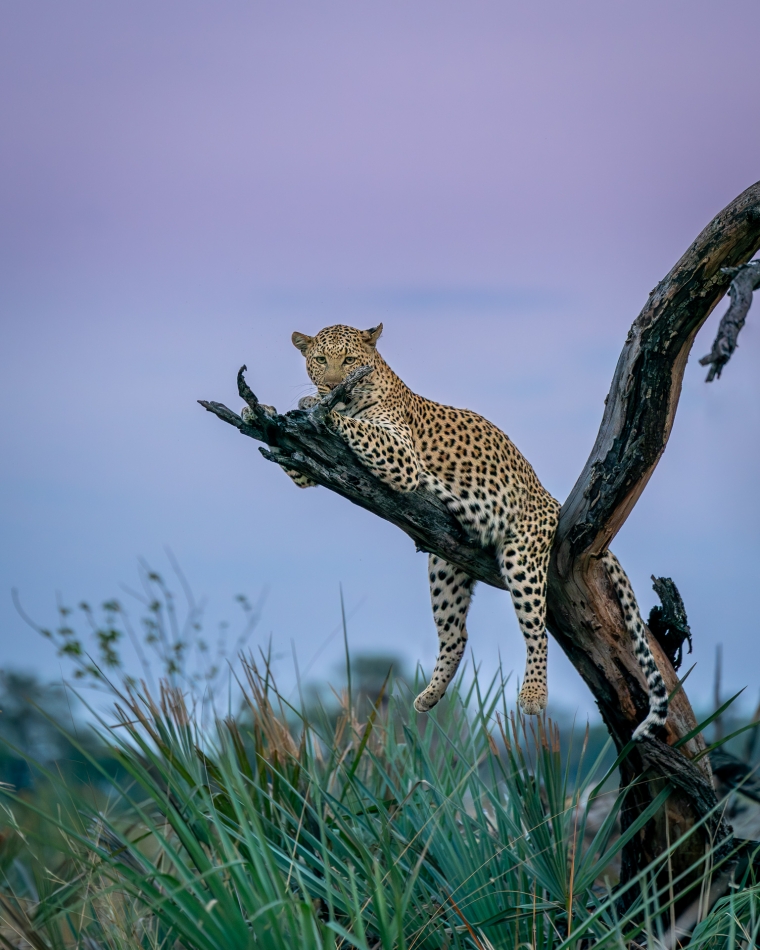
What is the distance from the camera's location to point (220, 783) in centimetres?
449

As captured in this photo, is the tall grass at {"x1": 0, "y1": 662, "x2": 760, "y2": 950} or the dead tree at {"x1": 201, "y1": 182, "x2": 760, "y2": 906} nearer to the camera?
the tall grass at {"x1": 0, "y1": 662, "x2": 760, "y2": 950}

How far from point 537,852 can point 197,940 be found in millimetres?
2076

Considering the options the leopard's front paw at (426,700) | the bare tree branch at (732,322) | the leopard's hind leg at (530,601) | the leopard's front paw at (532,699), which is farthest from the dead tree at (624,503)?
the leopard's front paw at (426,700)

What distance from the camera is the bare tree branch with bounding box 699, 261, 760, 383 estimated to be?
361 centimetres

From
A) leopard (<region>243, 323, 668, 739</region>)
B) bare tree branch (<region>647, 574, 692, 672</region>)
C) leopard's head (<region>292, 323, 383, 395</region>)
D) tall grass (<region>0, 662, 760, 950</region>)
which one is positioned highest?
leopard's head (<region>292, 323, 383, 395</region>)

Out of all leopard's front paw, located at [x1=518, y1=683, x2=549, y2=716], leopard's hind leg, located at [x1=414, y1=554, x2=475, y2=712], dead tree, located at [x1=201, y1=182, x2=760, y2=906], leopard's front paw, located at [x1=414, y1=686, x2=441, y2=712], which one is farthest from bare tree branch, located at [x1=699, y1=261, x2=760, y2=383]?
leopard's front paw, located at [x1=414, y1=686, x2=441, y2=712]

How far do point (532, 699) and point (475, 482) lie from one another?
120cm

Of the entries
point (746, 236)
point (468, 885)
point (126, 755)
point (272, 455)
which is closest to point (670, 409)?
point (746, 236)

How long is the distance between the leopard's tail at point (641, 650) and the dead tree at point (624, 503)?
52 mm

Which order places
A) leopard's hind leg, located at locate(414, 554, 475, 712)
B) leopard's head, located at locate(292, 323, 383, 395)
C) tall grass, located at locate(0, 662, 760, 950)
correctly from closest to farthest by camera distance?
1. tall grass, located at locate(0, 662, 760, 950)
2. leopard's head, located at locate(292, 323, 383, 395)
3. leopard's hind leg, located at locate(414, 554, 475, 712)

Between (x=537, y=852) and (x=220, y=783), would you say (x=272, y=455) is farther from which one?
(x=537, y=852)

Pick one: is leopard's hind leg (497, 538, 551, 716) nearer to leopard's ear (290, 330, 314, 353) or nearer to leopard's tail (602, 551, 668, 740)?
leopard's tail (602, 551, 668, 740)

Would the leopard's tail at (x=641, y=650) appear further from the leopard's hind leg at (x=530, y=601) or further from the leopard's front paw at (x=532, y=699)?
the leopard's front paw at (x=532, y=699)

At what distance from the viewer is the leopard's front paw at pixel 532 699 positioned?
5324mm
